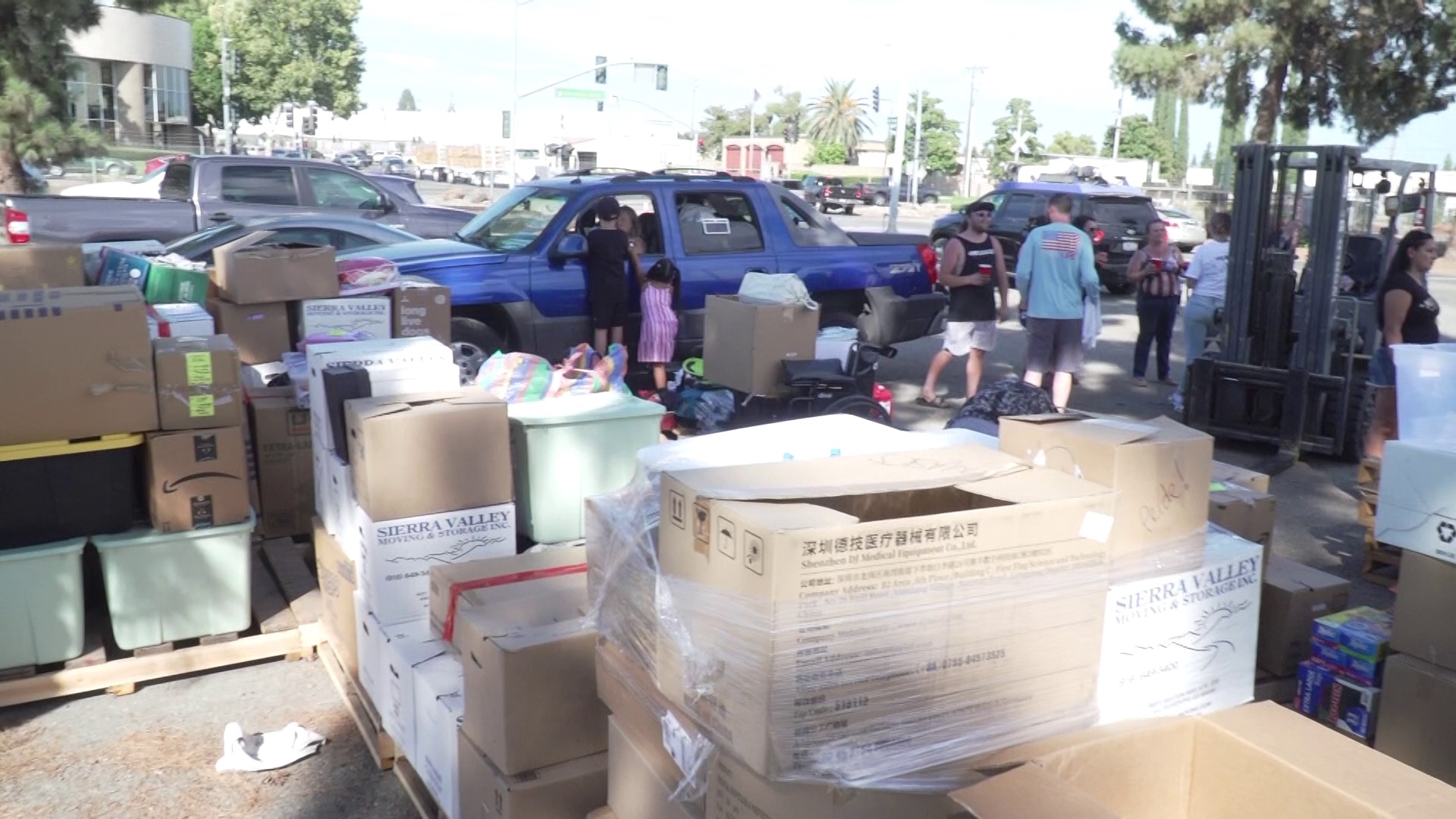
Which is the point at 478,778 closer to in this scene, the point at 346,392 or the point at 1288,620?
the point at 346,392

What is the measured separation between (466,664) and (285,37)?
62.7 meters

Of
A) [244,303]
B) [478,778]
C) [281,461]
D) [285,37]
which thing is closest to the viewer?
[478,778]

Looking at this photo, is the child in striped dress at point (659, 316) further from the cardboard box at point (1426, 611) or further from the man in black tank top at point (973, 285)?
the cardboard box at point (1426, 611)

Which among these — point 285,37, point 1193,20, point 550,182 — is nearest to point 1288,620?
point 550,182

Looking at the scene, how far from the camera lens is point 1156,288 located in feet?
34.8

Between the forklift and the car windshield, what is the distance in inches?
201

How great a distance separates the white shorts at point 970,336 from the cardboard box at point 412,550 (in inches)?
237

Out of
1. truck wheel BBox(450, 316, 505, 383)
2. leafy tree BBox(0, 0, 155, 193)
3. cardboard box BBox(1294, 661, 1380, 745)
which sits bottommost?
cardboard box BBox(1294, 661, 1380, 745)

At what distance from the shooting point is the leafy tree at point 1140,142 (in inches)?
2680

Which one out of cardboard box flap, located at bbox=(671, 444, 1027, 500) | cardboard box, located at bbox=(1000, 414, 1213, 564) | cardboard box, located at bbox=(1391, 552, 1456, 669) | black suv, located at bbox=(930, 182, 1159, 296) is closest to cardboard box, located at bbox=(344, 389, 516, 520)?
cardboard box flap, located at bbox=(671, 444, 1027, 500)

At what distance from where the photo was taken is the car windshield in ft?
30.0

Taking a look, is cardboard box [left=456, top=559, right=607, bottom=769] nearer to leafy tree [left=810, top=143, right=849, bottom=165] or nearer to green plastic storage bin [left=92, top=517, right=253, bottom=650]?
green plastic storage bin [left=92, top=517, right=253, bottom=650]

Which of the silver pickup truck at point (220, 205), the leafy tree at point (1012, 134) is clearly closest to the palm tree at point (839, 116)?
the leafy tree at point (1012, 134)

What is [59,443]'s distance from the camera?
175 inches
